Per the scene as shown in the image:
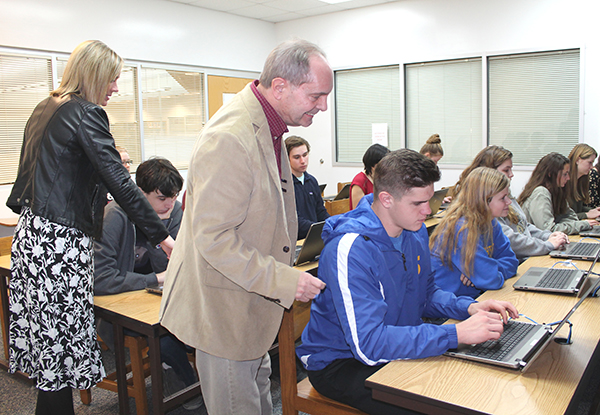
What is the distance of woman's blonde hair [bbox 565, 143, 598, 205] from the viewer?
4.13m

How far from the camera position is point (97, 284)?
7.13 ft

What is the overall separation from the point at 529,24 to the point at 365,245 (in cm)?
544

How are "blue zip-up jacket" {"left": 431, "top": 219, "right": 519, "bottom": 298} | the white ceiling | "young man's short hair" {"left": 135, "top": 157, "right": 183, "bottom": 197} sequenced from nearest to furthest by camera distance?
"blue zip-up jacket" {"left": 431, "top": 219, "right": 519, "bottom": 298}, "young man's short hair" {"left": 135, "top": 157, "right": 183, "bottom": 197}, the white ceiling

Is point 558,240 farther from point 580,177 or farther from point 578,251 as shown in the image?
point 580,177

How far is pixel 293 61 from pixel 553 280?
5.06ft

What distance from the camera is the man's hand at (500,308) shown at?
156 cm

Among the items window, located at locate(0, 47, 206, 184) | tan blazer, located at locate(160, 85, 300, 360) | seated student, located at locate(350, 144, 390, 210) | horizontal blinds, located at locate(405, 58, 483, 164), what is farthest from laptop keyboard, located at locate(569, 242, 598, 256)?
window, located at locate(0, 47, 206, 184)

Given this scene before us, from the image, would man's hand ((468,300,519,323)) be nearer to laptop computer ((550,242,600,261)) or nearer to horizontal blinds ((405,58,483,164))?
laptop computer ((550,242,600,261))

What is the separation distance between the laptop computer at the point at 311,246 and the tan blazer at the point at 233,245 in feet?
2.92

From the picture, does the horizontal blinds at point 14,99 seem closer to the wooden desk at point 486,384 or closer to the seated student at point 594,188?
the wooden desk at point 486,384

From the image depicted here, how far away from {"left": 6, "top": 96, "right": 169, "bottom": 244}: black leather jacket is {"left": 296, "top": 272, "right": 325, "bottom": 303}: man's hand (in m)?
0.88

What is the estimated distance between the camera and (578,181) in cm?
436

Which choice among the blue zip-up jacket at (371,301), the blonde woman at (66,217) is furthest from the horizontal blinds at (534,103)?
the blonde woman at (66,217)

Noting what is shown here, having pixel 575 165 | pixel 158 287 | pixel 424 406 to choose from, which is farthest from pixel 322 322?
pixel 575 165
